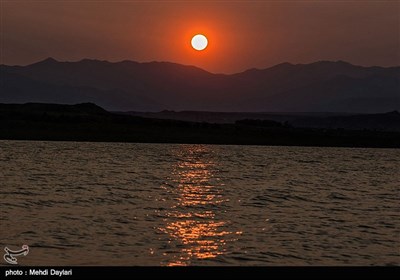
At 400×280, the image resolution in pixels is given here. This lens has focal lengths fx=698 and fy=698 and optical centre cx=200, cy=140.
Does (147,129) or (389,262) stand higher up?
(147,129)

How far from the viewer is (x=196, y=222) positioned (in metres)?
33.6

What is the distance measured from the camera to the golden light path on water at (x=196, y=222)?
25734mm

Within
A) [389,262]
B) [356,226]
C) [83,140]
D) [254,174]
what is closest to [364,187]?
[254,174]

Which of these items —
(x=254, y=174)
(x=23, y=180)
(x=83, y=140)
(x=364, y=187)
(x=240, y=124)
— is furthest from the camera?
(x=240, y=124)

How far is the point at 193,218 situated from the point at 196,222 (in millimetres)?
1446

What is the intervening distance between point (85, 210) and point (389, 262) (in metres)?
16.7

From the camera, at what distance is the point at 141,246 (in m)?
26.4

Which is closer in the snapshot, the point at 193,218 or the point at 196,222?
the point at 196,222

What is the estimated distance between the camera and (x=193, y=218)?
3506cm

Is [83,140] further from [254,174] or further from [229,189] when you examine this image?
[229,189]

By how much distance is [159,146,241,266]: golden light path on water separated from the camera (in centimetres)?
2573

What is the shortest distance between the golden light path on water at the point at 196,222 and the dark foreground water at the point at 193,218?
0.05m

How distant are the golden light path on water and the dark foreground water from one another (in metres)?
0.05

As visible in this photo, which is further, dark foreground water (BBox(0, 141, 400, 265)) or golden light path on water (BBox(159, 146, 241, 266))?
golden light path on water (BBox(159, 146, 241, 266))
